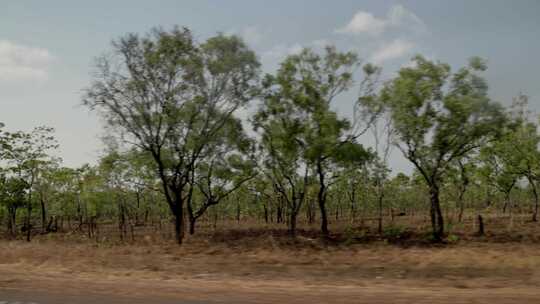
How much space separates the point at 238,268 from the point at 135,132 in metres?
13.1

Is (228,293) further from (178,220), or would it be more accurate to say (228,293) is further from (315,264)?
(178,220)

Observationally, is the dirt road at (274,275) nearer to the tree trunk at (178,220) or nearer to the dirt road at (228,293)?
the dirt road at (228,293)

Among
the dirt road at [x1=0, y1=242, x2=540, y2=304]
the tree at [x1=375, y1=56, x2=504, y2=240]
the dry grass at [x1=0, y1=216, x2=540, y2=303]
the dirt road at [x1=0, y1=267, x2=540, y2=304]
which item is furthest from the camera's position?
the tree at [x1=375, y1=56, x2=504, y2=240]

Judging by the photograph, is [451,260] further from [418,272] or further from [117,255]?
[117,255]

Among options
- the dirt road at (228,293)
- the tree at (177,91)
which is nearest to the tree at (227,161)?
the tree at (177,91)

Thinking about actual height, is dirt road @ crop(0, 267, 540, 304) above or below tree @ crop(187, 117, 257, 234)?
below

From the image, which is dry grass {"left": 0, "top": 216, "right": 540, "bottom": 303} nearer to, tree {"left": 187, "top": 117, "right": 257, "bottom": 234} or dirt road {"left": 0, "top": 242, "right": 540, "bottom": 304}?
dirt road {"left": 0, "top": 242, "right": 540, "bottom": 304}

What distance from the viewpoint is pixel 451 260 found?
1856cm

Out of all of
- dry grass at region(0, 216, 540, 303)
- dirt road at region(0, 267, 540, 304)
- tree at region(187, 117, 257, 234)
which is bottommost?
dry grass at region(0, 216, 540, 303)

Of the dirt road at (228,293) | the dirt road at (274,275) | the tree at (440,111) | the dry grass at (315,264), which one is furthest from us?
the tree at (440,111)

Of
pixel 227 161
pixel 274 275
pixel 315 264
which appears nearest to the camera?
pixel 274 275

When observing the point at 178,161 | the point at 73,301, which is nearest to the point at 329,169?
the point at 178,161

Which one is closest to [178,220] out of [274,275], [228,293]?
[274,275]

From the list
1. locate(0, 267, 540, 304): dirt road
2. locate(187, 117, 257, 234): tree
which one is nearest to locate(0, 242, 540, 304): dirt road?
locate(0, 267, 540, 304): dirt road
